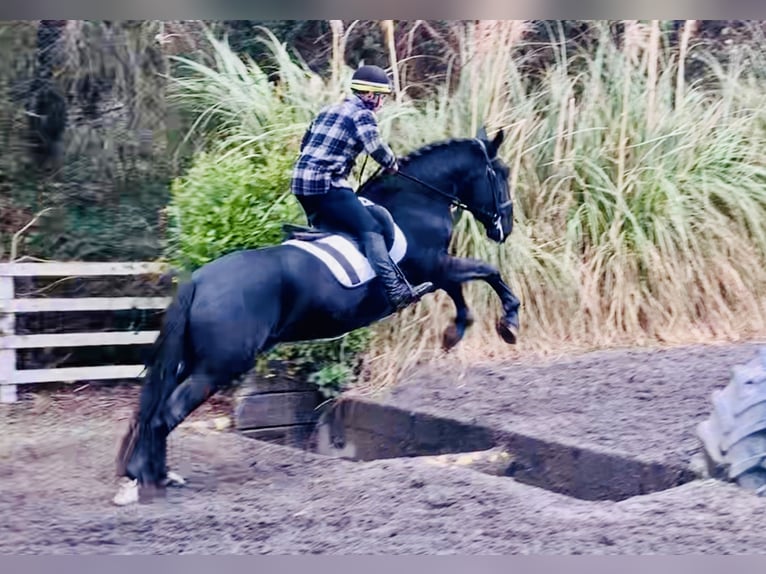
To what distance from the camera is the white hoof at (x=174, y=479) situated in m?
5.30

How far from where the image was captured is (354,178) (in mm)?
5484

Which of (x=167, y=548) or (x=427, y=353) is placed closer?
(x=167, y=548)

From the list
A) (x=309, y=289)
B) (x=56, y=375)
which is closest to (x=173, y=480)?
(x=56, y=375)

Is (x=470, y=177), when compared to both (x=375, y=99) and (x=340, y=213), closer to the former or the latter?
(x=375, y=99)

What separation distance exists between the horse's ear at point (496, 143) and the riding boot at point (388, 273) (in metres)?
0.76

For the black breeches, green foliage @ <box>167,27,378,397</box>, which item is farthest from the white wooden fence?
the black breeches

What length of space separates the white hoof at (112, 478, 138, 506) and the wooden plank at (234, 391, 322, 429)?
584mm

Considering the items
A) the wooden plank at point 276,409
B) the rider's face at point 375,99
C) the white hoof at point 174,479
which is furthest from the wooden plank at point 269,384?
the rider's face at point 375,99

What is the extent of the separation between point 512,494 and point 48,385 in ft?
7.83

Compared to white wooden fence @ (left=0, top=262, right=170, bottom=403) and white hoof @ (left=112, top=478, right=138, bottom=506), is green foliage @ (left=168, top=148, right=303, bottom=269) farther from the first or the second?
white hoof @ (left=112, top=478, right=138, bottom=506)

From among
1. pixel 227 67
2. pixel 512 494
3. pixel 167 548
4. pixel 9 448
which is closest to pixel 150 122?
pixel 227 67

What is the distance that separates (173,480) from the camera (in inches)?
209

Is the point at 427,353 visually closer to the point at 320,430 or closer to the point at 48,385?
the point at 320,430

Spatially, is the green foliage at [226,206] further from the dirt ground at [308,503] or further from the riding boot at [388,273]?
the dirt ground at [308,503]
